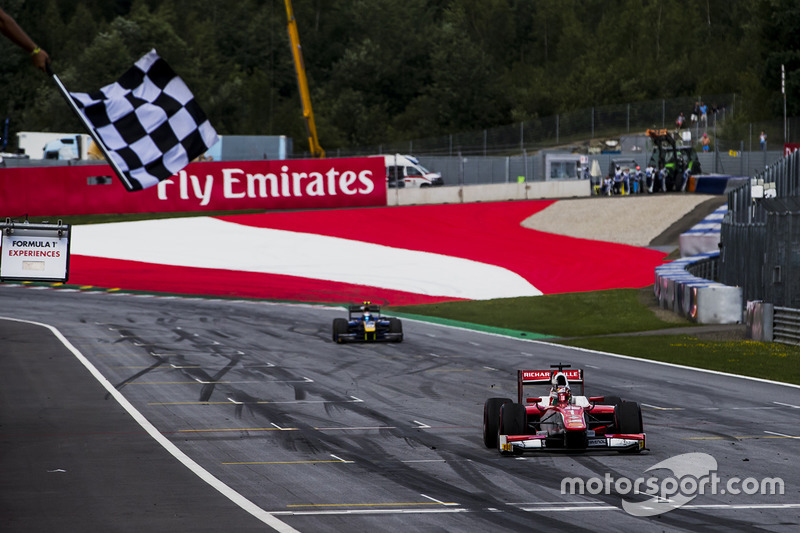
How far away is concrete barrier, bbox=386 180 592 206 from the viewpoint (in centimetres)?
5091

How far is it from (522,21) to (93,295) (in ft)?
290

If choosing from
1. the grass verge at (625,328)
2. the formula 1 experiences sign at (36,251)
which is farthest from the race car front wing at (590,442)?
the grass verge at (625,328)

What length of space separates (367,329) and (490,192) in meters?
27.4

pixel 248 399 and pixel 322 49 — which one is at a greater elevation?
pixel 322 49

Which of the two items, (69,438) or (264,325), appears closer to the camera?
(69,438)

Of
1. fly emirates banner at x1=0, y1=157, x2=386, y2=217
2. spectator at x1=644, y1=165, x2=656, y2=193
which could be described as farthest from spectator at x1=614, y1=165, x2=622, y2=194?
fly emirates banner at x1=0, y1=157, x2=386, y2=217

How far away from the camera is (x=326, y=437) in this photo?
15.0 metres

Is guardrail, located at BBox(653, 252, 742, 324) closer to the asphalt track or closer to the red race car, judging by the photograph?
the asphalt track

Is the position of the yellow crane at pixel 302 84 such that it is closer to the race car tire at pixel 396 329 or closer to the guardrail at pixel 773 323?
the race car tire at pixel 396 329

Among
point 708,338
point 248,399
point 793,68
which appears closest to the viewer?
point 248,399

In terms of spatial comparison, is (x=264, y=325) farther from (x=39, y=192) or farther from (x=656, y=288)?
(x=39, y=192)

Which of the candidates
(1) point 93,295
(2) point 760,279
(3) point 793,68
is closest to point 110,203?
(1) point 93,295

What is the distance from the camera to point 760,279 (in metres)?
27.4
